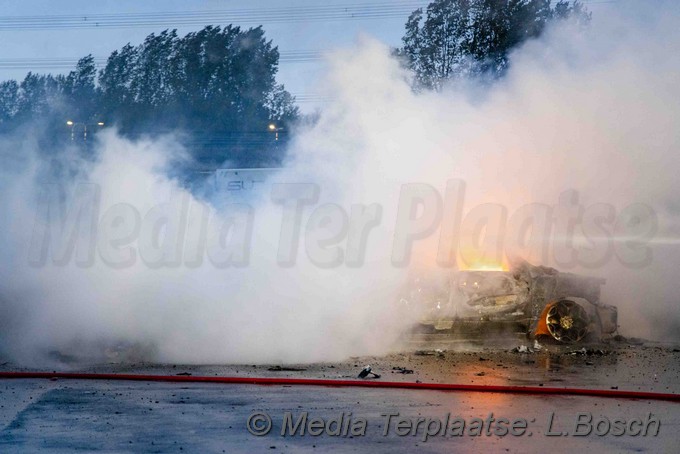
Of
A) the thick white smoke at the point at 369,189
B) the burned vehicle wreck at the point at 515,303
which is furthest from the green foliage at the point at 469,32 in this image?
the burned vehicle wreck at the point at 515,303

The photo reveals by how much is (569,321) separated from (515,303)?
3.51 feet

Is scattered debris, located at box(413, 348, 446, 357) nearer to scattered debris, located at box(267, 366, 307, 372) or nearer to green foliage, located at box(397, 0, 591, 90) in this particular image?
scattered debris, located at box(267, 366, 307, 372)

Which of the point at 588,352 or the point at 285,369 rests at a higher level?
the point at 588,352

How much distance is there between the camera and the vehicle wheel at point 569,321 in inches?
592

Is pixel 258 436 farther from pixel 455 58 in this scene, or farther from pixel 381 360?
pixel 455 58

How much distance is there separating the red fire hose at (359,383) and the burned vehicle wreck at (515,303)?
3.61 metres

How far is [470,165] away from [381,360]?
540 cm

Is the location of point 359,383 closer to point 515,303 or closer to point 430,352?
point 430,352

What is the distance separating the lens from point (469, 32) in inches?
1177

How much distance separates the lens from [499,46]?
1175 inches

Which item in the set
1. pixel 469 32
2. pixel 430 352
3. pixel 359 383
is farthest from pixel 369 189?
pixel 469 32

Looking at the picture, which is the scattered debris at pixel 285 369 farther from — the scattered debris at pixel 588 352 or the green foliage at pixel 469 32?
the green foliage at pixel 469 32

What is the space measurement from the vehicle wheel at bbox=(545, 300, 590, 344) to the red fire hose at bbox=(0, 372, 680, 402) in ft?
14.6

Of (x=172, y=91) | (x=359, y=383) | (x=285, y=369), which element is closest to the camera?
(x=359, y=383)
